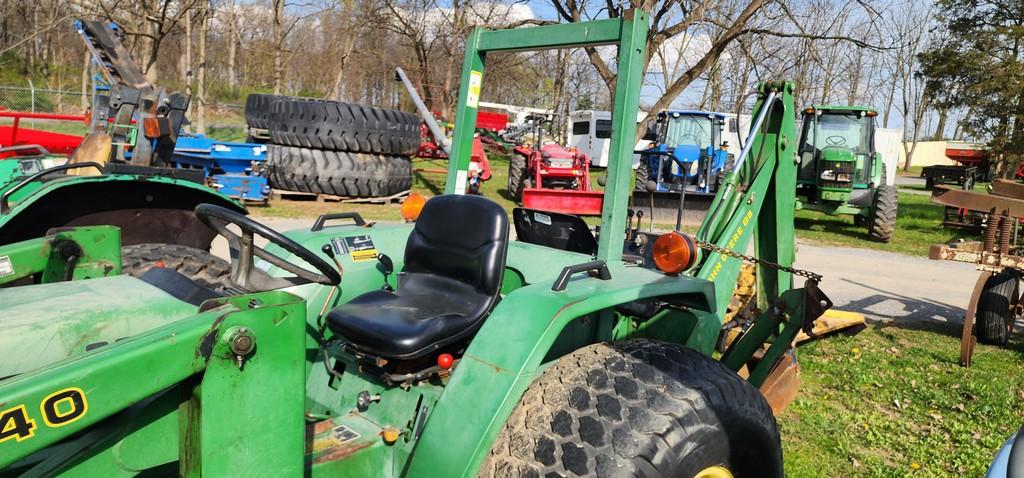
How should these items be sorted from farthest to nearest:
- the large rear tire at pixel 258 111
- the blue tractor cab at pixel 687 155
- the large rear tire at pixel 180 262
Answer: the blue tractor cab at pixel 687 155 < the large rear tire at pixel 258 111 < the large rear tire at pixel 180 262

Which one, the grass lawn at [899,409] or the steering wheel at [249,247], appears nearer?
the steering wheel at [249,247]

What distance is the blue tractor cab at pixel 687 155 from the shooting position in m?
13.7

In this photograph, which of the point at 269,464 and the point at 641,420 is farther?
the point at 641,420

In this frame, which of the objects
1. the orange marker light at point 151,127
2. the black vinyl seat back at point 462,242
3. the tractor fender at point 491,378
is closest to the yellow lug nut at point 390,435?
the tractor fender at point 491,378

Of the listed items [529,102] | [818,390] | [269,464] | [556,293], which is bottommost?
[818,390]

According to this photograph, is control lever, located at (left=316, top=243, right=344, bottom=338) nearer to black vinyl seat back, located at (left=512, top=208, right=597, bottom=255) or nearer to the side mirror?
black vinyl seat back, located at (left=512, top=208, right=597, bottom=255)

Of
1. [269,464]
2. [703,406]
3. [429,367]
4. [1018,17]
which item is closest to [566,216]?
[429,367]

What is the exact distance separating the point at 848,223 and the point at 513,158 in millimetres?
7106

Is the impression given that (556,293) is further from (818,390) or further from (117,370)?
(818,390)

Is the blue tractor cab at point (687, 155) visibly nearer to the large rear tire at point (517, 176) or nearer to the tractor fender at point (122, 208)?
the large rear tire at point (517, 176)

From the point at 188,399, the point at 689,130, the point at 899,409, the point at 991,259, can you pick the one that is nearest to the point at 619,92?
the point at 188,399

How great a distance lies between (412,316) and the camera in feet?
8.72

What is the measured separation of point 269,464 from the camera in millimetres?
1821

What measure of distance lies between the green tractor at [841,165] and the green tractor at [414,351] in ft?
34.0
